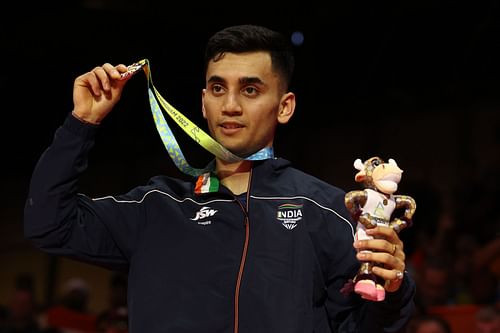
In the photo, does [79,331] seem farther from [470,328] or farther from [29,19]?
[470,328]

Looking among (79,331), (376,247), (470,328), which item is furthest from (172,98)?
(376,247)

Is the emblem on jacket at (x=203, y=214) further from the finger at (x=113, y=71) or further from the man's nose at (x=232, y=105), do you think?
the finger at (x=113, y=71)

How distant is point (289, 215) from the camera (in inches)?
97.8

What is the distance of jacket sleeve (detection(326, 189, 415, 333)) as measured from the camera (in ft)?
7.61

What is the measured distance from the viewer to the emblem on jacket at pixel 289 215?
247cm

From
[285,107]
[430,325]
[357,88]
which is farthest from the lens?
[357,88]

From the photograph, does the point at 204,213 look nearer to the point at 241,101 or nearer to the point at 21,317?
the point at 241,101

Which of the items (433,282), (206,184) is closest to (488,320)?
(433,282)

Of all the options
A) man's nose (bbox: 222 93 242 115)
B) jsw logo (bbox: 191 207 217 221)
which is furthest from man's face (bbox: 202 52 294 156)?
jsw logo (bbox: 191 207 217 221)

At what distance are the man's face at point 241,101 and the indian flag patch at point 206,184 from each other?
0.32 ft

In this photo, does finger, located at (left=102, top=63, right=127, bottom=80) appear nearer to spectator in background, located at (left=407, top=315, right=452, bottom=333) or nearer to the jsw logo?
the jsw logo

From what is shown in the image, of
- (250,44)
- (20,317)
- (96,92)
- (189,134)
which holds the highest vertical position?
(250,44)

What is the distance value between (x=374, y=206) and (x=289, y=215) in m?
0.33

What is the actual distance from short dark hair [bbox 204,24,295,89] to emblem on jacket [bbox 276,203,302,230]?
1.28 feet
